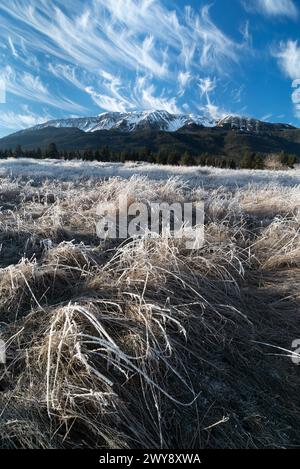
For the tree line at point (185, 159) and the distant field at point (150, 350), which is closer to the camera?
the distant field at point (150, 350)

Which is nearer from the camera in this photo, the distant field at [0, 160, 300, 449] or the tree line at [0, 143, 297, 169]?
the distant field at [0, 160, 300, 449]

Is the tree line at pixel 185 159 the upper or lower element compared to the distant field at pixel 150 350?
upper

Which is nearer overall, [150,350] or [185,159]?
[150,350]

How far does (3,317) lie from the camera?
77.1 inches

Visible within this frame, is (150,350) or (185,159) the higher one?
(185,159)

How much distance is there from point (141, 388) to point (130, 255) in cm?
117

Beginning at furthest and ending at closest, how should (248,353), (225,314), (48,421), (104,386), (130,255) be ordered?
(130,255) → (225,314) → (248,353) → (104,386) → (48,421)

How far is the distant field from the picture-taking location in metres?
1.33

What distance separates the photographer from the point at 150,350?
5.16 feet

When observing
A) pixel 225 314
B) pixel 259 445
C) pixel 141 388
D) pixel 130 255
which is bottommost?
pixel 259 445

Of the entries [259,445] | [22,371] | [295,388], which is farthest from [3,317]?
[295,388]

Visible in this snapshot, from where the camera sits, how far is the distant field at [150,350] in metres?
1.33

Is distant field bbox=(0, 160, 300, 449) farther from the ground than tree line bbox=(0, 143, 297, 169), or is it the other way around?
tree line bbox=(0, 143, 297, 169)

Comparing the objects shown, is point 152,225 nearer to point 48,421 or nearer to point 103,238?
point 103,238
